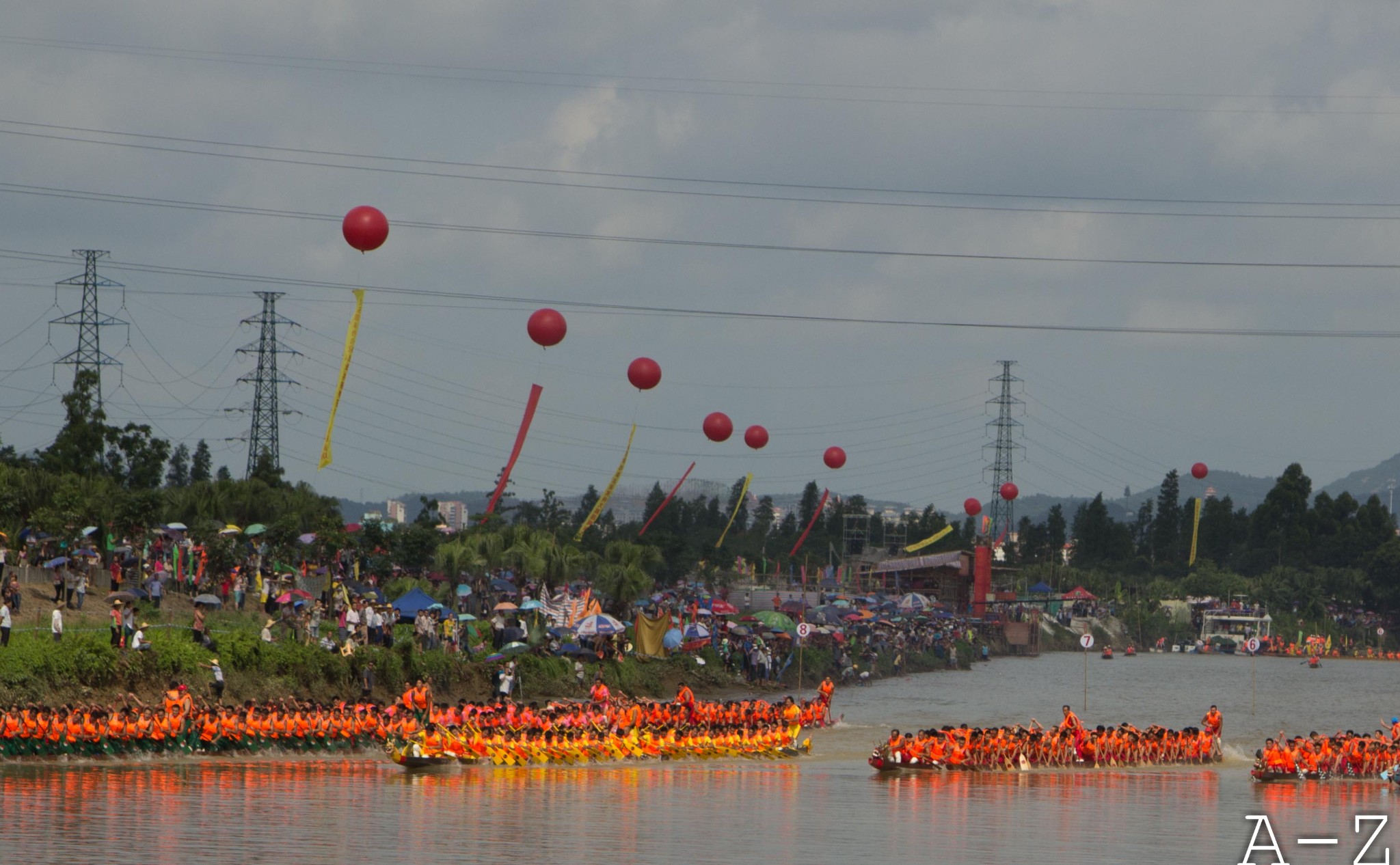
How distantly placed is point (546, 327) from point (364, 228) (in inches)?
217

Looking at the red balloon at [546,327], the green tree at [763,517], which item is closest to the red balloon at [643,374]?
the red balloon at [546,327]

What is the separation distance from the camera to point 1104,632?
413 feet

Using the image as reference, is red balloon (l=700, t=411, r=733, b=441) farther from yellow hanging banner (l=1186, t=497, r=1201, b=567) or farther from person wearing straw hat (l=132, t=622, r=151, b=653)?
yellow hanging banner (l=1186, t=497, r=1201, b=567)

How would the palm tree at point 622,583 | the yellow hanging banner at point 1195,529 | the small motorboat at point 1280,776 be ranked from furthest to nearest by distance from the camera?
the yellow hanging banner at point 1195,529, the palm tree at point 622,583, the small motorboat at point 1280,776

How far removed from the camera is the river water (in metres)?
22.6

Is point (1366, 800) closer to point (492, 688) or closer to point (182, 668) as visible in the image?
point (492, 688)

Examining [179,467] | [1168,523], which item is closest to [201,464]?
[179,467]

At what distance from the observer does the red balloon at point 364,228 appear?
2808cm

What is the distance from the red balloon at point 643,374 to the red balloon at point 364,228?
1078cm

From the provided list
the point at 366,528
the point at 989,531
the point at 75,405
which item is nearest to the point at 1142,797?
the point at 366,528

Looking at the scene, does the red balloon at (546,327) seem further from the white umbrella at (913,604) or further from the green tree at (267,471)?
the white umbrella at (913,604)

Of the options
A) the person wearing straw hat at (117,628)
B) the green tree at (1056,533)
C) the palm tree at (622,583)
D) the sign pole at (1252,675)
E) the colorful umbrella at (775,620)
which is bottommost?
the sign pole at (1252,675)

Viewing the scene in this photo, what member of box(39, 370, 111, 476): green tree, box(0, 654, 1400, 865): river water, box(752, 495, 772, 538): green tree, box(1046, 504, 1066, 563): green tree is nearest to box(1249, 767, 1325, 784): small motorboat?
box(0, 654, 1400, 865): river water

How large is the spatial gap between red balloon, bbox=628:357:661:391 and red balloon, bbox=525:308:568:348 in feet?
17.6
